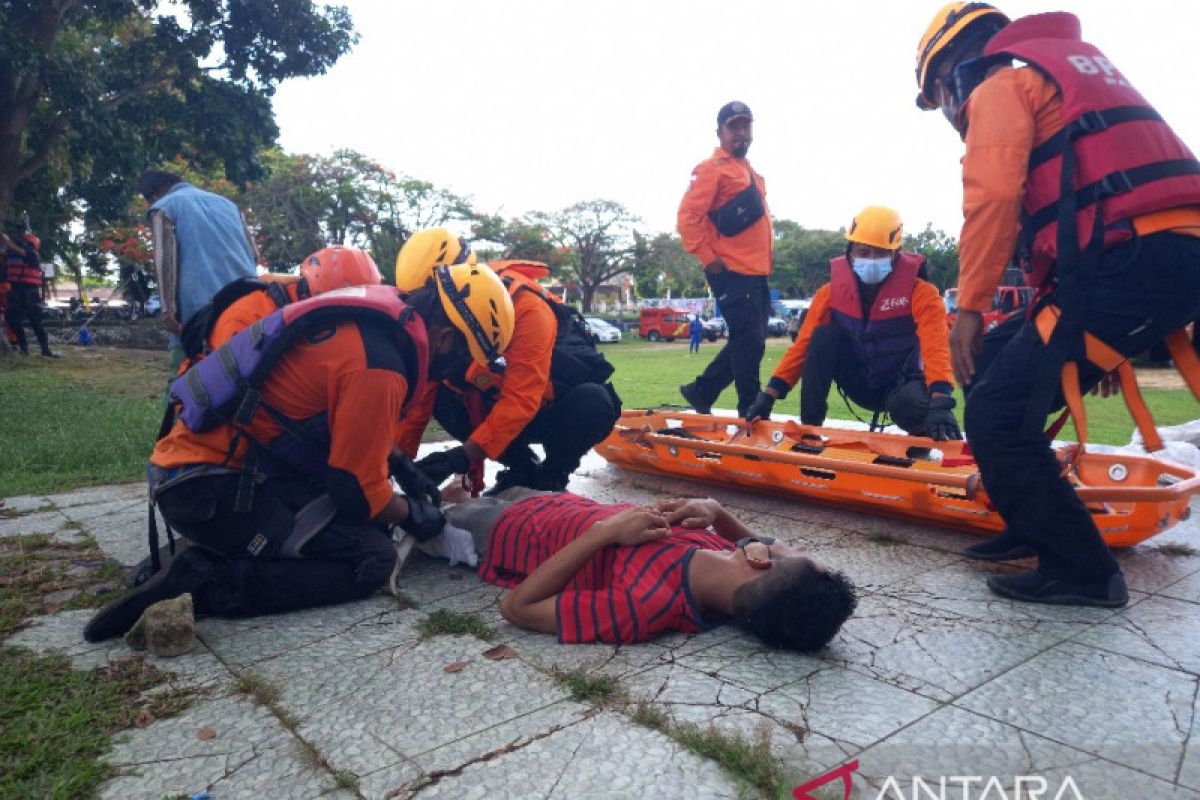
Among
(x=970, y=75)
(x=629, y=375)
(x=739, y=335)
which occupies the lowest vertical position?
(x=629, y=375)

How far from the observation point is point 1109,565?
2910 millimetres

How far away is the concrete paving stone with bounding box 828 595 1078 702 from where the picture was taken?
2.36m

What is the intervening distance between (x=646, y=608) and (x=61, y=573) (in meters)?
2.56

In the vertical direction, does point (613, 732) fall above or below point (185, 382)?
below

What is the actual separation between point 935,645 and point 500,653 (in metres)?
1.38

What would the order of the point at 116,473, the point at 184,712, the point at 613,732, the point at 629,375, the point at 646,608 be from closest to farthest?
the point at 613,732
the point at 184,712
the point at 646,608
the point at 116,473
the point at 629,375

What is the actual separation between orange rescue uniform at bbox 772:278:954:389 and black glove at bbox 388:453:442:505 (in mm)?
2673

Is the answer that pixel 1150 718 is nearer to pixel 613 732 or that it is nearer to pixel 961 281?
pixel 613 732

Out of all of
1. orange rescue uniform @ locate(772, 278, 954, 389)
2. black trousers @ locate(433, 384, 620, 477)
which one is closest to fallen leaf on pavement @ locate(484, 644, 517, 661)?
black trousers @ locate(433, 384, 620, 477)

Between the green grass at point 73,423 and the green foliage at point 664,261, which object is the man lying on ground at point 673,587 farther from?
the green foliage at point 664,261

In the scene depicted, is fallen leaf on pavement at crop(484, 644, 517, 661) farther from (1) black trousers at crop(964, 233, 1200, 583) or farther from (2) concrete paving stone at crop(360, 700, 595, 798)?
(1) black trousers at crop(964, 233, 1200, 583)

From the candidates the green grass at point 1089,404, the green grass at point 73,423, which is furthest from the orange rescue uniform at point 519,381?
the green grass at point 1089,404

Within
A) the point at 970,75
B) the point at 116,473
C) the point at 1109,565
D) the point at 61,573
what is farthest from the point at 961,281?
the point at 116,473

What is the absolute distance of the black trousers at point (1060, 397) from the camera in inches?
106
